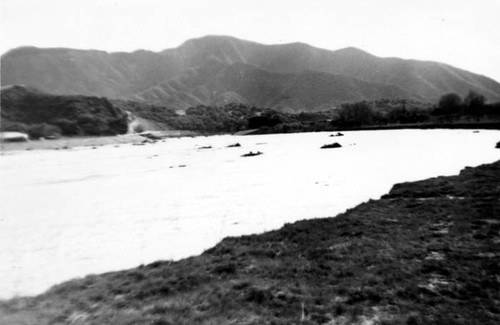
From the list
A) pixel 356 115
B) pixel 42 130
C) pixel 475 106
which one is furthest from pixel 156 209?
pixel 42 130

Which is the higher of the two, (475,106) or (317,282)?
(475,106)

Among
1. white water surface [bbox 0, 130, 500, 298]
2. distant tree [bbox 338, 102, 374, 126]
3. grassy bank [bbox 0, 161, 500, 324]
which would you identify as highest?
distant tree [bbox 338, 102, 374, 126]

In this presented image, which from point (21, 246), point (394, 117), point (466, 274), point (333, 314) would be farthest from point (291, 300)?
point (394, 117)

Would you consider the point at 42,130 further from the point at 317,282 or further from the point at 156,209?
A: the point at 317,282

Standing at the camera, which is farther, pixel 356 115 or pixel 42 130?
pixel 42 130

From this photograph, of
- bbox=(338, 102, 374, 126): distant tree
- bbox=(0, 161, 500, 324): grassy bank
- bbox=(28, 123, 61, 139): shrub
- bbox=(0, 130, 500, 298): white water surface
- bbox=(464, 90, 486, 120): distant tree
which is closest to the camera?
bbox=(0, 161, 500, 324): grassy bank

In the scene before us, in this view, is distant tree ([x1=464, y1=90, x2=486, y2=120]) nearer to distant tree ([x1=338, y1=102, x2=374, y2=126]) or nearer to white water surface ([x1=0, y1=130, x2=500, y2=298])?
distant tree ([x1=338, y1=102, x2=374, y2=126])

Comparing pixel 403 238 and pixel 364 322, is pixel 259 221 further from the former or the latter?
pixel 364 322

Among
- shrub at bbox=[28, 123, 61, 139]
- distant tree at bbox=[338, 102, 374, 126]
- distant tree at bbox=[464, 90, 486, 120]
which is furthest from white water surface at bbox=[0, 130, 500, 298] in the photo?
shrub at bbox=[28, 123, 61, 139]

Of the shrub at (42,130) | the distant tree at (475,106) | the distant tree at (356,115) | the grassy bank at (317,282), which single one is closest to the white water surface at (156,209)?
the grassy bank at (317,282)
